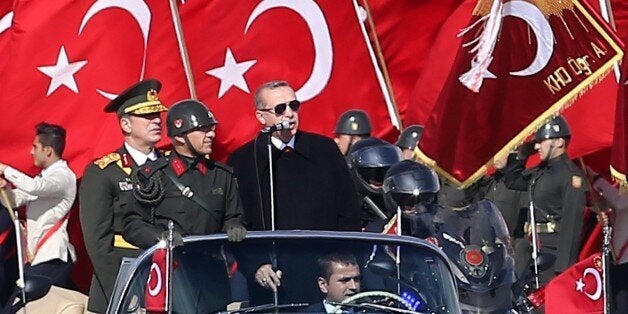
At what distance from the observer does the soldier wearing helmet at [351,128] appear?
14498mm

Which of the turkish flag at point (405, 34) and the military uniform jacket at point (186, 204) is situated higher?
the turkish flag at point (405, 34)

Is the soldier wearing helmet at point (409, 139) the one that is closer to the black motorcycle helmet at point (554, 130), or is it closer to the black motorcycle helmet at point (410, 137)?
the black motorcycle helmet at point (410, 137)

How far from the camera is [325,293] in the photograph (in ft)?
25.1

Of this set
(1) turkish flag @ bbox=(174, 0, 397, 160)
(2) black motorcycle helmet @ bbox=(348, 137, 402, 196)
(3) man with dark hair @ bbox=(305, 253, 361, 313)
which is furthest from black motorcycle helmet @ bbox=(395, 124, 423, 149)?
(3) man with dark hair @ bbox=(305, 253, 361, 313)

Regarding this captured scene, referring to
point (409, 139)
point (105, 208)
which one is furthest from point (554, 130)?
point (105, 208)

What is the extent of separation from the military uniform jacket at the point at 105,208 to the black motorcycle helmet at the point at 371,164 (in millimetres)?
2241

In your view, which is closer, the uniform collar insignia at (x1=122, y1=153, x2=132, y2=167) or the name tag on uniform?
the name tag on uniform

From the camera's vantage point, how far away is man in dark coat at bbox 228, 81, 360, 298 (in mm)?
9805

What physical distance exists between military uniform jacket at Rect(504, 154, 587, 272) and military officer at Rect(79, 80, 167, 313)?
4317 millimetres

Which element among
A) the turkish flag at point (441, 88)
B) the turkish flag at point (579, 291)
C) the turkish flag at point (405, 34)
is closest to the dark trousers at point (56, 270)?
the turkish flag at point (579, 291)

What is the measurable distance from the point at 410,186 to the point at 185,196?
1.29 metres

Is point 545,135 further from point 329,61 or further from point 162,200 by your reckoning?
point 162,200

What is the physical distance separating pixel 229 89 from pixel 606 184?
4241 mm

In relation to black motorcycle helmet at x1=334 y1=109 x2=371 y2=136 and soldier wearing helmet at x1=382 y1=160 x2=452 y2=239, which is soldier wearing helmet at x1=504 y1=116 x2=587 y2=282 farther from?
soldier wearing helmet at x1=382 y1=160 x2=452 y2=239
